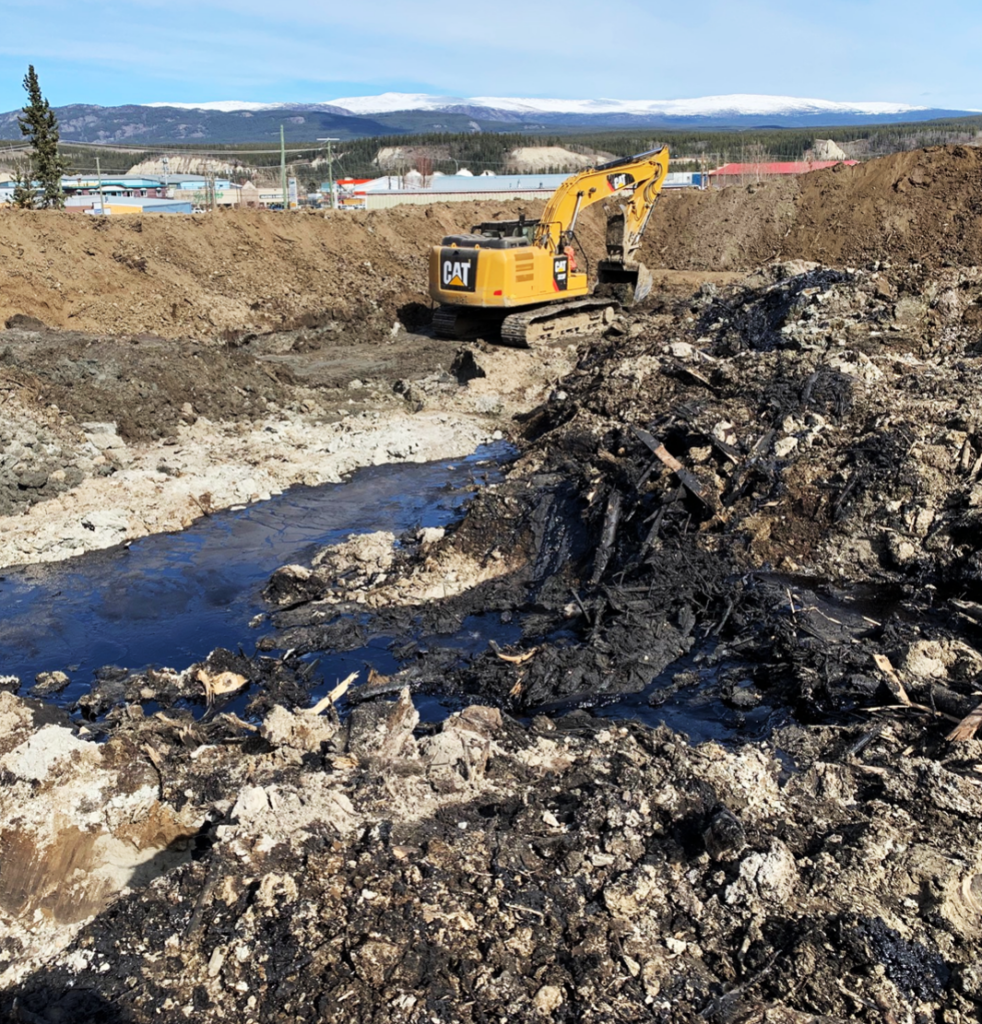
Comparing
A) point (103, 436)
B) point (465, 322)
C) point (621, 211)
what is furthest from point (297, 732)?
point (621, 211)

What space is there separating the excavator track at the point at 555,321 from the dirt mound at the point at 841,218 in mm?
7668

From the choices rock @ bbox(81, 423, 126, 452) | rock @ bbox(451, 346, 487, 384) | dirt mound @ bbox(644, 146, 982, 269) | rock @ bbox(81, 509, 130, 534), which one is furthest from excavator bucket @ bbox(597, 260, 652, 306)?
rock @ bbox(81, 509, 130, 534)

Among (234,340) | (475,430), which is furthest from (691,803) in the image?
(234,340)

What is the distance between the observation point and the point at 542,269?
16375 mm

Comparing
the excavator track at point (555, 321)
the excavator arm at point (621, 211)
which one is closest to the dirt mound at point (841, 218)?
the excavator arm at point (621, 211)

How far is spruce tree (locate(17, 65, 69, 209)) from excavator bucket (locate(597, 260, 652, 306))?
63.0 feet

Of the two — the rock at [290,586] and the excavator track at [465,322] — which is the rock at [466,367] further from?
the rock at [290,586]

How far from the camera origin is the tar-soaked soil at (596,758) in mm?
3920

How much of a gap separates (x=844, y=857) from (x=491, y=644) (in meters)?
3.42

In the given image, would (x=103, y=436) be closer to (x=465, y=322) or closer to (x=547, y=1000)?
(x=465, y=322)

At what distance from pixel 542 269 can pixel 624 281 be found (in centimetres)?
311

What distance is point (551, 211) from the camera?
54.0 ft

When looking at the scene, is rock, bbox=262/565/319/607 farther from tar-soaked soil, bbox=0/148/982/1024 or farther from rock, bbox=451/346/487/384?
rock, bbox=451/346/487/384

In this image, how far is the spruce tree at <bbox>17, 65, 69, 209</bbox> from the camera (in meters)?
28.1
